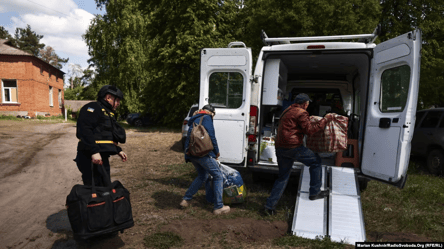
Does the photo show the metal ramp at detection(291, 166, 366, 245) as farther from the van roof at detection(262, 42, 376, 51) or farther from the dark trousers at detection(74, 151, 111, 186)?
the dark trousers at detection(74, 151, 111, 186)

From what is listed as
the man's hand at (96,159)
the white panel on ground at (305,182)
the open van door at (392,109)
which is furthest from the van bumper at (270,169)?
the man's hand at (96,159)

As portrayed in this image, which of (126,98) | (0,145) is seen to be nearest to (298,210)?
(0,145)

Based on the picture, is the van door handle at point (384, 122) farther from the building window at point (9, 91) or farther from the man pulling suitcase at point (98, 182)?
the building window at point (9, 91)

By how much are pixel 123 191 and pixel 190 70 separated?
15240 mm

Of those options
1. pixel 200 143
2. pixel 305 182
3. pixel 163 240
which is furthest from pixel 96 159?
pixel 305 182

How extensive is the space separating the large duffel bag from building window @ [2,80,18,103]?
27.6m

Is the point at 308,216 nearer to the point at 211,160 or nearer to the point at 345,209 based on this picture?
the point at 345,209

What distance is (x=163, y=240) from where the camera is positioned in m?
3.70

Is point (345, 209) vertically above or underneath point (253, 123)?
underneath

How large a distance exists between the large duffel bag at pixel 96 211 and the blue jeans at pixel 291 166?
2.21 m

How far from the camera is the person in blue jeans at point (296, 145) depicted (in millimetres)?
4207

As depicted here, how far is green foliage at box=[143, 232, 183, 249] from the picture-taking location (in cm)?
360

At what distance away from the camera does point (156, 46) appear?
19266 mm

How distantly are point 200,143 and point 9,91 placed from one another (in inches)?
1091
